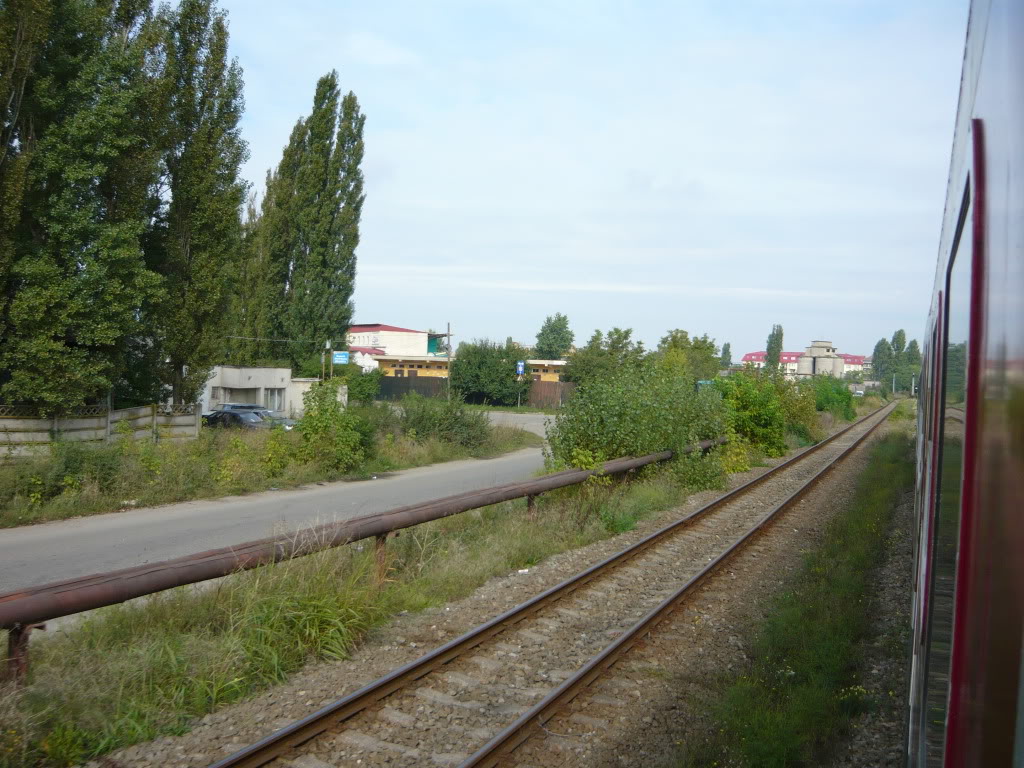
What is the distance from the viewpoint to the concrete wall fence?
15.8 meters

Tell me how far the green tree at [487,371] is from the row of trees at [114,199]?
34637 millimetres

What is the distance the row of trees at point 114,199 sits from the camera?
15.5 m

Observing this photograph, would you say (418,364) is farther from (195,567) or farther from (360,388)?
(195,567)

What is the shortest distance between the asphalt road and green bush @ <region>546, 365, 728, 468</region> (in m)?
3.91

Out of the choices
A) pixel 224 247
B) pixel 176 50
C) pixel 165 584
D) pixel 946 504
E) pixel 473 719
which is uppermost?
pixel 176 50

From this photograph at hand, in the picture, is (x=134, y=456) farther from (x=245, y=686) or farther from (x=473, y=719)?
(x=473, y=719)

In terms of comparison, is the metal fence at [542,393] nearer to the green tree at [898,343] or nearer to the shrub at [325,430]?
the shrub at [325,430]

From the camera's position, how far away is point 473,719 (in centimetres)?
554

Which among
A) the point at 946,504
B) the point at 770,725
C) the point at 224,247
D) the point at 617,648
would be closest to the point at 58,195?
the point at 224,247

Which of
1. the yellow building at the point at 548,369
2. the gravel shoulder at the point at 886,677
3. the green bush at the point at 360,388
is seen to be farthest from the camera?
the yellow building at the point at 548,369

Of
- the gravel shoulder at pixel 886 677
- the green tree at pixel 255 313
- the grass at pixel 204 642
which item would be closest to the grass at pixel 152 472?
the grass at pixel 204 642

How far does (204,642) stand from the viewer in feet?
20.4

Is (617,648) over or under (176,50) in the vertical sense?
under

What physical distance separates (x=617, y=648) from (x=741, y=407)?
19.6 metres
